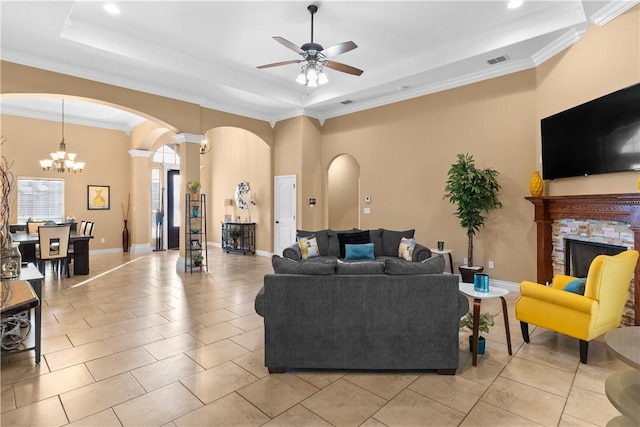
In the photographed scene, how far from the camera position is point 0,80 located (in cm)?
475

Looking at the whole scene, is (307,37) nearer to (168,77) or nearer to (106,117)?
(168,77)

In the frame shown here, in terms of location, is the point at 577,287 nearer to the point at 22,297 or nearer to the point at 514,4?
the point at 514,4

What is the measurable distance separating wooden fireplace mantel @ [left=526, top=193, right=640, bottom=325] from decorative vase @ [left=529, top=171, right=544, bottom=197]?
11 centimetres

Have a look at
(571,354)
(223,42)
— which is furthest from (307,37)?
(571,354)

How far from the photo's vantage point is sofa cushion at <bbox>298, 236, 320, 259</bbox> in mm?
5690

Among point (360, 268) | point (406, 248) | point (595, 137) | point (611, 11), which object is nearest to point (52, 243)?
point (360, 268)

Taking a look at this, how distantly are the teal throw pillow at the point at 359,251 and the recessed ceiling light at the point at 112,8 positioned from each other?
4.53m

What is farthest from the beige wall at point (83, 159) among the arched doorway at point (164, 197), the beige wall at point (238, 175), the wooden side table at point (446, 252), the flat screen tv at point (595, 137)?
the flat screen tv at point (595, 137)

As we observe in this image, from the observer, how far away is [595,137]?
13.1ft

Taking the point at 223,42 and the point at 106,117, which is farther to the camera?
the point at 106,117

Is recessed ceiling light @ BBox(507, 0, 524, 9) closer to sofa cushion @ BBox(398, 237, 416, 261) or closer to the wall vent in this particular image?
the wall vent

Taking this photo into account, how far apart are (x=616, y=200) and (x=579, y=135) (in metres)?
1.00

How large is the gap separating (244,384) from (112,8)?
456cm

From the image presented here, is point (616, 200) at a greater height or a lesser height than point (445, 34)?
lesser
